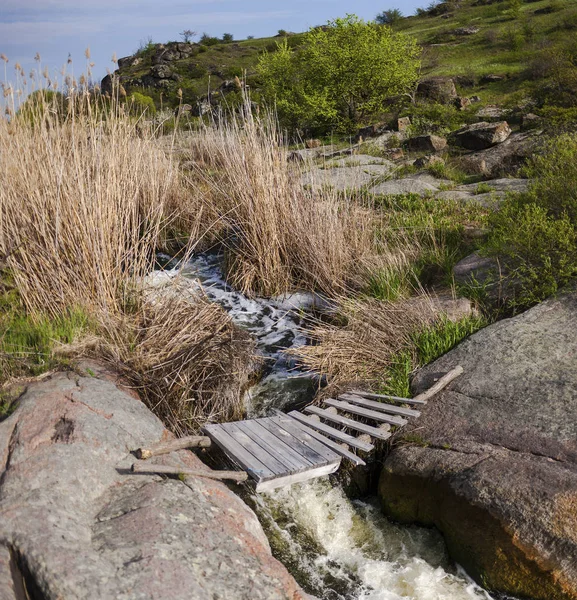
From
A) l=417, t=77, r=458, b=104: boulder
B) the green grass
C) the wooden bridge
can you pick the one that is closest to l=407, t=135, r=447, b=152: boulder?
l=417, t=77, r=458, b=104: boulder

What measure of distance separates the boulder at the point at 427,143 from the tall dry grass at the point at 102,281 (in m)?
8.81

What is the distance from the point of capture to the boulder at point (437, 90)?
736 inches

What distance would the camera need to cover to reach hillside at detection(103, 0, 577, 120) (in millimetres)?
19000

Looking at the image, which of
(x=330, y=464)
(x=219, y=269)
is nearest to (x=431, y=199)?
(x=219, y=269)

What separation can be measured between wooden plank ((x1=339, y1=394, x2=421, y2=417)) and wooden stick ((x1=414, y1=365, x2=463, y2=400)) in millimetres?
154

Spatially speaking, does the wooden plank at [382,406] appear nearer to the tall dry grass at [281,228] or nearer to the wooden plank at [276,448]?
the wooden plank at [276,448]

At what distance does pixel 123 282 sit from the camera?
4875 millimetres

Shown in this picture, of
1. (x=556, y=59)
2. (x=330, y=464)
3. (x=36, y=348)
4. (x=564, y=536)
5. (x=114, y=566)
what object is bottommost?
(x=564, y=536)

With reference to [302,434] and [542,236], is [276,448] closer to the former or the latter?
[302,434]

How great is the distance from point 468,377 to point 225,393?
1679 millimetres

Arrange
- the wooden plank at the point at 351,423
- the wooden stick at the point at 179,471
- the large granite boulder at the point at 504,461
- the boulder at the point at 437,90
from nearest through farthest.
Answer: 1. the wooden stick at the point at 179,471
2. the large granite boulder at the point at 504,461
3. the wooden plank at the point at 351,423
4. the boulder at the point at 437,90

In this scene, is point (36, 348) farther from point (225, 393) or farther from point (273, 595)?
point (273, 595)

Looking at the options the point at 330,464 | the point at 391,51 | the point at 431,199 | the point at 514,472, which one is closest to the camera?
the point at 514,472

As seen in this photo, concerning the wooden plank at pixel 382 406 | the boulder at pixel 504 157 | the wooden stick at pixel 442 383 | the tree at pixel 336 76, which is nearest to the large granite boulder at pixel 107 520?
the wooden plank at pixel 382 406
